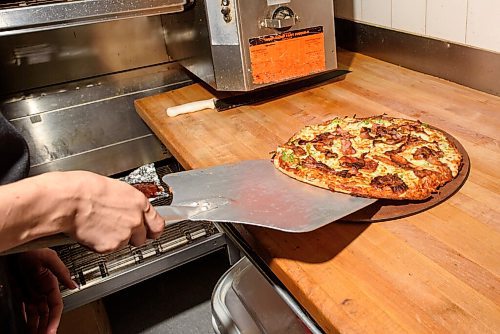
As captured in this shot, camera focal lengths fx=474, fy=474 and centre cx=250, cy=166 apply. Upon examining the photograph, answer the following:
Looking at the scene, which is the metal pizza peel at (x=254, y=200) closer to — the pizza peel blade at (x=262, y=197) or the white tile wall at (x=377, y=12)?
the pizza peel blade at (x=262, y=197)

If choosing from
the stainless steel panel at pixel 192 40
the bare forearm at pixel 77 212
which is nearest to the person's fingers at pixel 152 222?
the bare forearm at pixel 77 212

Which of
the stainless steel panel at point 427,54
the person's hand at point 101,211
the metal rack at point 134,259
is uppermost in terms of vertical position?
the person's hand at point 101,211

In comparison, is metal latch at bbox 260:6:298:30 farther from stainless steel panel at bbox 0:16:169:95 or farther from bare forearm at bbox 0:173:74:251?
bare forearm at bbox 0:173:74:251

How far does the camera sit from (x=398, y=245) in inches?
29.6

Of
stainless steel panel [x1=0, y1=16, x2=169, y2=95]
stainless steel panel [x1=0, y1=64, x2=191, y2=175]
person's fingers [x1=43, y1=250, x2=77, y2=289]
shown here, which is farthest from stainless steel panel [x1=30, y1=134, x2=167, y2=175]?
person's fingers [x1=43, y1=250, x2=77, y2=289]

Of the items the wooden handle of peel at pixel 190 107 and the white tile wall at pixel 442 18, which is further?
the wooden handle of peel at pixel 190 107

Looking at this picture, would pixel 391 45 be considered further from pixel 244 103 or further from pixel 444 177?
pixel 444 177

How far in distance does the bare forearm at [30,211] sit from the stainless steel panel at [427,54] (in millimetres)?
1085

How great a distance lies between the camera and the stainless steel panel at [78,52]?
4.58ft

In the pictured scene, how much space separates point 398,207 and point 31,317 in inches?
27.0

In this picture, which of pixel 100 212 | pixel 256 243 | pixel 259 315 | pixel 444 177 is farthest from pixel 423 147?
pixel 100 212

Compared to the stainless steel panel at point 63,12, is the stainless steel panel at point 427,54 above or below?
below

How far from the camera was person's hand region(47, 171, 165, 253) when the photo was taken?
1.96 feet

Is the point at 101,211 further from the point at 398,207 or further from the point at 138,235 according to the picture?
the point at 398,207
